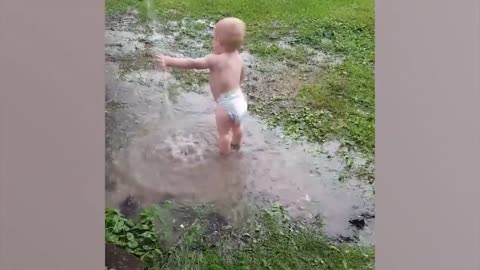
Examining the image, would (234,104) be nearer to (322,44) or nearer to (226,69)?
(226,69)

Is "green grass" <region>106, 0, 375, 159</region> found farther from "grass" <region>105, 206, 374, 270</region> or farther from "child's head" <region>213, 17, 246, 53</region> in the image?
"grass" <region>105, 206, 374, 270</region>

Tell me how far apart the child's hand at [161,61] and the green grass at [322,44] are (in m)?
0.10

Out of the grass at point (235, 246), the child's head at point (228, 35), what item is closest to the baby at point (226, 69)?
the child's head at point (228, 35)

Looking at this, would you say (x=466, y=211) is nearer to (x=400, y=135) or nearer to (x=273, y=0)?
(x=400, y=135)

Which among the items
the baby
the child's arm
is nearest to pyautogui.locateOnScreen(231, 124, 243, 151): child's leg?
the baby

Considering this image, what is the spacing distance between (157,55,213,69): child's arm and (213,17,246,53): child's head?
38mm

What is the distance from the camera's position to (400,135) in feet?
4.64

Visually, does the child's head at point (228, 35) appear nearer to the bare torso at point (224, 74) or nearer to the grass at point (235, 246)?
the bare torso at point (224, 74)

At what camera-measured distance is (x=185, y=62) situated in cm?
145

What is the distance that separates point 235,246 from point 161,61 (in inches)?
19.4

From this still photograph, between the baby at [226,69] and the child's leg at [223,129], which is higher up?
the baby at [226,69]

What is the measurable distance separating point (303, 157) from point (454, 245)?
1.38ft

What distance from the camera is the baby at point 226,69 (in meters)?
1.43

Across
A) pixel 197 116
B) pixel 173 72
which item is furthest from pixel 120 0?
pixel 197 116
